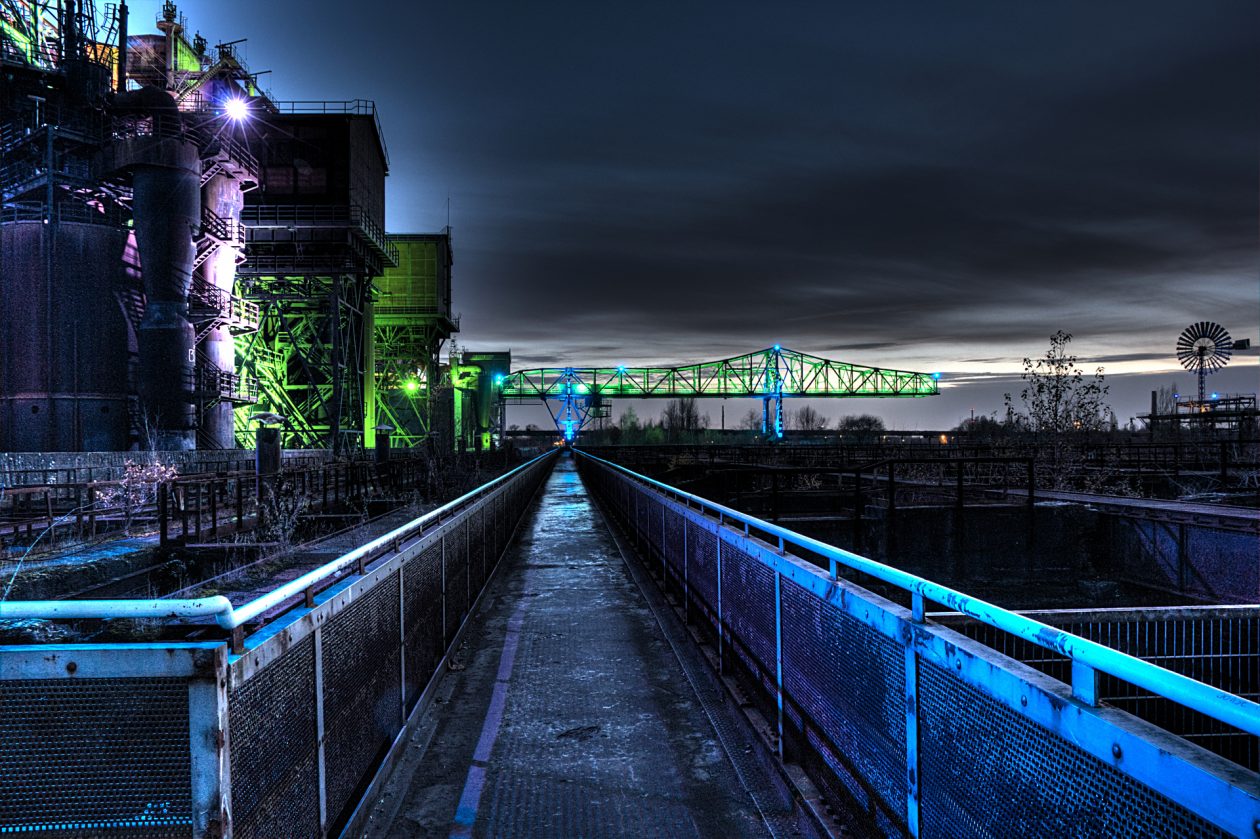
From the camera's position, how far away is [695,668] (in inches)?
313

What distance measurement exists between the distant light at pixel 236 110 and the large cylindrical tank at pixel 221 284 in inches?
122

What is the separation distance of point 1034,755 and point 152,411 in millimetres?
38289

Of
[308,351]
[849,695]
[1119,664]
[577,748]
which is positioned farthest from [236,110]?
[1119,664]

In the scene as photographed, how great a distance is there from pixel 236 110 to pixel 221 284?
908 centimetres

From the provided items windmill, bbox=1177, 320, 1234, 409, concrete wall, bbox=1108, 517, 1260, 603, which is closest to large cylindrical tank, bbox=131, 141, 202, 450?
concrete wall, bbox=1108, 517, 1260, 603

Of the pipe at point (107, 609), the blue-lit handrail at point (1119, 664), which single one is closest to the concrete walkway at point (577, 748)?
the blue-lit handrail at point (1119, 664)

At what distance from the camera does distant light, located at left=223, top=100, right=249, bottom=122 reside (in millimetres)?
37716

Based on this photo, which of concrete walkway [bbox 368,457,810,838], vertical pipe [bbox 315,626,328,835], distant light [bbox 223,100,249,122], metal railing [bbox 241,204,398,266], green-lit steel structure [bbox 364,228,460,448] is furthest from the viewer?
green-lit steel structure [bbox 364,228,460,448]

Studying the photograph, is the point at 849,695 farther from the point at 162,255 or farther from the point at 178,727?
the point at 162,255

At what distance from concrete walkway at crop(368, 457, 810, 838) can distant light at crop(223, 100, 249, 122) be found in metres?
37.9

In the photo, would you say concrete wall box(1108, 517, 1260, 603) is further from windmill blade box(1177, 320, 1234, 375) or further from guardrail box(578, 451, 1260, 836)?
windmill blade box(1177, 320, 1234, 375)

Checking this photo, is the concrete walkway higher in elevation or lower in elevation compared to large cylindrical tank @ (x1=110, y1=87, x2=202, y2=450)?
lower

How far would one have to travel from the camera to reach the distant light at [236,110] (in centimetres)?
3772

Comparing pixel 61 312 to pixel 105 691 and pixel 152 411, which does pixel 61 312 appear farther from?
pixel 105 691
